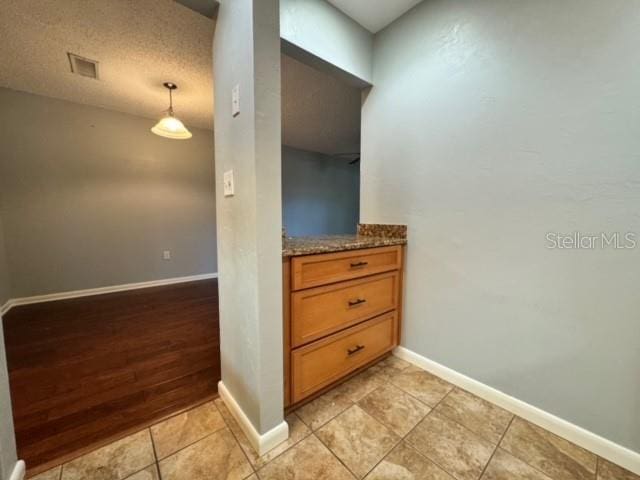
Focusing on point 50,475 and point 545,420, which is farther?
point 545,420

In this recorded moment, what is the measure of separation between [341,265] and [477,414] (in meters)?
1.02

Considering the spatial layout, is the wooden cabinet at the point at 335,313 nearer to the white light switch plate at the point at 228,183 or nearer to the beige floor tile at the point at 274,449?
the beige floor tile at the point at 274,449


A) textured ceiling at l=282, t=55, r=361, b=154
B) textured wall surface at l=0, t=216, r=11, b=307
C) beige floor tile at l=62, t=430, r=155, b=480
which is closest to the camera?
beige floor tile at l=62, t=430, r=155, b=480

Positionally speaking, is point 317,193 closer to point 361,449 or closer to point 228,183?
point 228,183

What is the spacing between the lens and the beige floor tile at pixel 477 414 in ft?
3.68

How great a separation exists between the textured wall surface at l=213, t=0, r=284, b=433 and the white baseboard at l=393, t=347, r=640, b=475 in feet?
3.46

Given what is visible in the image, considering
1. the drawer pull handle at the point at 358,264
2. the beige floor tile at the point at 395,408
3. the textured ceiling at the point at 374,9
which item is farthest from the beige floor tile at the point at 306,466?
the textured ceiling at the point at 374,9

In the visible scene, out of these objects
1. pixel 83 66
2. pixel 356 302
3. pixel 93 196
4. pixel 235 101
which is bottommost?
pixel 356 302

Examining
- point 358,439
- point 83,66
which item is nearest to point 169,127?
point 83,66

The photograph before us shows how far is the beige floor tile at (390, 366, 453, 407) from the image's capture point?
1334 mm

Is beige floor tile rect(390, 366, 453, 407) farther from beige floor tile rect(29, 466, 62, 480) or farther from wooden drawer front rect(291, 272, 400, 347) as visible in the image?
beige floor tile rect(29, 466, 62, 480)

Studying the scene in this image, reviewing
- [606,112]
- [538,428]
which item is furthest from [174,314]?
[606,112]

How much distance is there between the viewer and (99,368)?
1.58 m

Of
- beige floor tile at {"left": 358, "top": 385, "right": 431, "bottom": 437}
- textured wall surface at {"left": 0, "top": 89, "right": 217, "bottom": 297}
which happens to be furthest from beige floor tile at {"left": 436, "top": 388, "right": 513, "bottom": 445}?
textured wall surface at {"left": 0, "top": 89, "right": 217, "bottom": 297}
